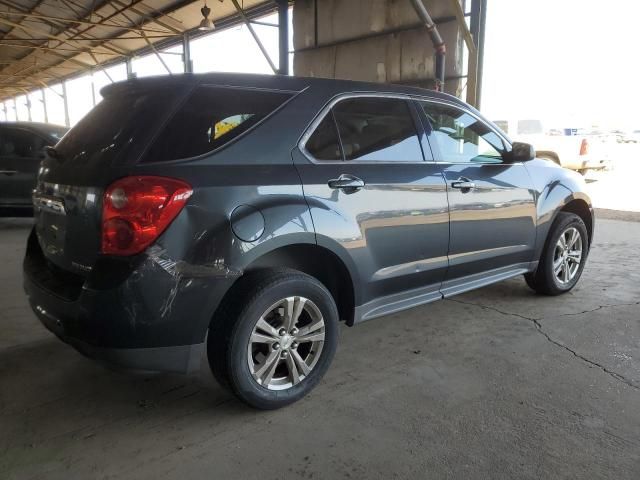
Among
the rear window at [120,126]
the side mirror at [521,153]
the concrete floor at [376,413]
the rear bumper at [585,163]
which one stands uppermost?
the rear window at [120,126]

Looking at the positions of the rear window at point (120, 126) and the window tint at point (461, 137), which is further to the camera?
the window tint at point (461, 137)

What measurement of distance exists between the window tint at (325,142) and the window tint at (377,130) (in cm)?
5

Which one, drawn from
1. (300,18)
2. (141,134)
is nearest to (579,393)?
(141,134)

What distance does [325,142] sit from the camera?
2.63 metres

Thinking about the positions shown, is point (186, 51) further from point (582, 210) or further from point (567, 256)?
point (567, 256)

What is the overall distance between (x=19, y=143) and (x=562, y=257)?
707 cm

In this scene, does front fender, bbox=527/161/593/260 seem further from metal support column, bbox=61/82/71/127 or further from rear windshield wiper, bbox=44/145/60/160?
metal support column, bbox=61/82/71/127

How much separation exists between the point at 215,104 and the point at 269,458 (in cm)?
162

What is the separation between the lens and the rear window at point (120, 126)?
2.19m

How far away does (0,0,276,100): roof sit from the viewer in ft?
44.4

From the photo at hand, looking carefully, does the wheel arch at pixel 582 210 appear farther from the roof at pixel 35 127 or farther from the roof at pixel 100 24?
the roof at pixel 100 24

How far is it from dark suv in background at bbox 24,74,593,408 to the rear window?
0.03 ft

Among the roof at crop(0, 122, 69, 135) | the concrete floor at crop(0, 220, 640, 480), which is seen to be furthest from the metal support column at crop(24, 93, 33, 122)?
the concrete floor at crop(0, 220, 640, 480)

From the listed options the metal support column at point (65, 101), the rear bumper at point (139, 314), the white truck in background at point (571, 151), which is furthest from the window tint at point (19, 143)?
the metal support column at point (65, 101)
